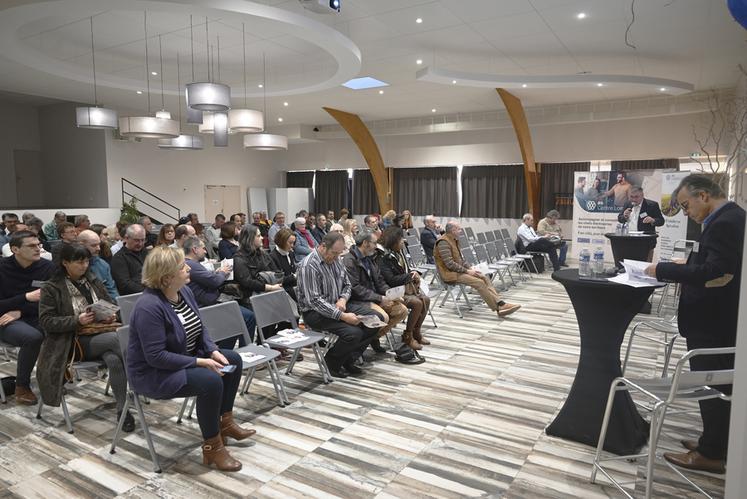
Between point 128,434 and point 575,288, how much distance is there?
10.2 ft

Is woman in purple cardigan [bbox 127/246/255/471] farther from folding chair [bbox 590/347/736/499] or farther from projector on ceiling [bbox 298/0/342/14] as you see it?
projector on ceiling [bbox 298/0/342/14]

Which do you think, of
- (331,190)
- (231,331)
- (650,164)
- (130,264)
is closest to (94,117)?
(130,264)

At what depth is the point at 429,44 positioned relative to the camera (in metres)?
7.51

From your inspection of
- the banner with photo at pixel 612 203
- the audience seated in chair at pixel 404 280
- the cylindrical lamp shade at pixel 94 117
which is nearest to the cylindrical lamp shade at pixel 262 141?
the cylindrical lamp shade at pixel 94 117

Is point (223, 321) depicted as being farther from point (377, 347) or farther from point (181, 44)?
point (181, 44)

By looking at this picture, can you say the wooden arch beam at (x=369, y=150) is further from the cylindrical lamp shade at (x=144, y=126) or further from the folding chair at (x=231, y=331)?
the folding chair at (x=231, y=331)

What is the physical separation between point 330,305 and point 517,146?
35.7 ft

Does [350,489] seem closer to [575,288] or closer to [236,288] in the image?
[575,288]

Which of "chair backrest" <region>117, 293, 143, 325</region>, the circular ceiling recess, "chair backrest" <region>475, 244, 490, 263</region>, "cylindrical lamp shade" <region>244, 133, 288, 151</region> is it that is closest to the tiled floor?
"chair backrest" <region>117, 293, 143, 325</region>

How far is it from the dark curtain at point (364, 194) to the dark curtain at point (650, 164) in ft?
24.2

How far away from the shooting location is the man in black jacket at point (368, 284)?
4785mm

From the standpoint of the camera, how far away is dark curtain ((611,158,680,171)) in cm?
1169

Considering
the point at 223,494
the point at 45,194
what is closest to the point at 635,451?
the point at 223,494

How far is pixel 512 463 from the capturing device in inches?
119
